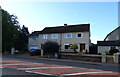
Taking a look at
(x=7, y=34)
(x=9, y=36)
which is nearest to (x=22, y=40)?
(x=9, y=36)

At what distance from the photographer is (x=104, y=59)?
30875 mm

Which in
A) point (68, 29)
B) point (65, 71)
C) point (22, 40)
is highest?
point (68, 29)

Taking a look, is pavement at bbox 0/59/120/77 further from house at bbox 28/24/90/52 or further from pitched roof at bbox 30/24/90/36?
pitched roof at bbox 30/24/90/36

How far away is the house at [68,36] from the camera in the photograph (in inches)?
1869

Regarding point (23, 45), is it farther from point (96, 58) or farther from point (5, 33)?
point (96, 58)

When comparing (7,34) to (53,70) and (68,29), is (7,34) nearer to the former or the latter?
(68,29)

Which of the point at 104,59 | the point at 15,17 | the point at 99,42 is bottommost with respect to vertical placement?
the point at 104,59

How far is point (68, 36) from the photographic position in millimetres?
50062

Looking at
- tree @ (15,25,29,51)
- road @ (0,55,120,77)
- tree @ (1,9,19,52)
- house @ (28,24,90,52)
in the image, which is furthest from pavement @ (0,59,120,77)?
tree @ (15,25,29,51)

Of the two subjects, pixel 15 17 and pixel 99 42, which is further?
pixel 15 17

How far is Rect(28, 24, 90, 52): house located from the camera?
47.5m

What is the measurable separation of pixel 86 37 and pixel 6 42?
1969 cm

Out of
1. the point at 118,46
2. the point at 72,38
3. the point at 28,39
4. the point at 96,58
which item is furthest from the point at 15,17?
the point at 96,58

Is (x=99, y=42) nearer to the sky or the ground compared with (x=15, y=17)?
nearer to the ground
